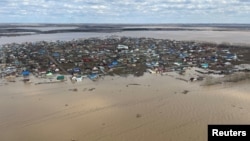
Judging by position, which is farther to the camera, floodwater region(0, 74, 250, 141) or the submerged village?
the submerged village

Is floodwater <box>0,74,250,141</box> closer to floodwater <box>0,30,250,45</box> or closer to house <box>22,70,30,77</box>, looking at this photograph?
house <box>22,70,30,77</box>

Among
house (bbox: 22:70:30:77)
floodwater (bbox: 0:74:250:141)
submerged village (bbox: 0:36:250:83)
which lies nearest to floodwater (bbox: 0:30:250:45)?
submerged village (bbox: 0:36:250:83)

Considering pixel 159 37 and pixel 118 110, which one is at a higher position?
pixel 159 37

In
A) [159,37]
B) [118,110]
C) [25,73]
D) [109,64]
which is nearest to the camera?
[118,110]

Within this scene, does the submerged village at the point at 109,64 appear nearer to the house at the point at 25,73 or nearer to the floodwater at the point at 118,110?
the house at the point at 25,73

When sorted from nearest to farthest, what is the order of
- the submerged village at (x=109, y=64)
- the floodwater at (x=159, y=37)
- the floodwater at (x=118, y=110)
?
1. the floodwater at (x=118, y=110)
2. the submerged village at (x=109, y=64)
3. the floodwater at (x=159, y=37)

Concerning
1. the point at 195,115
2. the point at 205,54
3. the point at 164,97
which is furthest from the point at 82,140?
the point at 205,54

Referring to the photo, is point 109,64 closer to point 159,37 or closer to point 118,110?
point 118,110

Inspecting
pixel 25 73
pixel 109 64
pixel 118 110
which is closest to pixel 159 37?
pixel 109 64

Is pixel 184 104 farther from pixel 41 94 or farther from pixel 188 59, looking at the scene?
pixel 188 59

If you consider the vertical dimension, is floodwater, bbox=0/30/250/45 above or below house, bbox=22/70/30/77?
above

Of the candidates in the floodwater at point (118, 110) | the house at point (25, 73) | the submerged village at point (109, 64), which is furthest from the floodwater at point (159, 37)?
the floodwater at point (118, 110)
